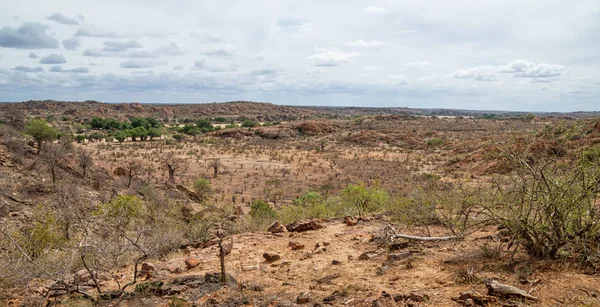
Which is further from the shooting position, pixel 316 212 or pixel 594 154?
pixel 316 212

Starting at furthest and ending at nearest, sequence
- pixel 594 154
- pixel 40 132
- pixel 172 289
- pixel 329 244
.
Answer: pixel 40 132 → pixel 594 154 → pixel 329 244 → pixel 172 289

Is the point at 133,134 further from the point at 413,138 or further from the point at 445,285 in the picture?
the point at 445,285

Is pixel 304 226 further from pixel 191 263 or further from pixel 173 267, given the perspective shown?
pixel 173 267

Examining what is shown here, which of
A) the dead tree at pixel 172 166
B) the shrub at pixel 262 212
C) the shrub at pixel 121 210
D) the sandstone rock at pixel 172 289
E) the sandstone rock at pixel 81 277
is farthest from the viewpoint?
the dead tree at pixel 172 166

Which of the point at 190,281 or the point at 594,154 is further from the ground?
the point at 594,154

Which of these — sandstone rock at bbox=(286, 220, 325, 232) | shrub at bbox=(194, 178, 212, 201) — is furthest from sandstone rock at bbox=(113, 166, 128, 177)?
sandstone rock at bbox=(286, 220, 325, 232)

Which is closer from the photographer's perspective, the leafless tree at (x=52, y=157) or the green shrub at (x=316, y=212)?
the green shrub at (x=316, y=212)

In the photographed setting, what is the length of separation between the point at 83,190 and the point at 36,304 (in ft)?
34.3

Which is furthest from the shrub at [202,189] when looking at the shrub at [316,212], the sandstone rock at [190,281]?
the sandstone rock at [190,281]

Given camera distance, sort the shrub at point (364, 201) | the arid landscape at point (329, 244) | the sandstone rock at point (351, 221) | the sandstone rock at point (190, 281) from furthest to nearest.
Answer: the shrub at point (364, 201)
the sandstone rock at point (351, 221)
the sandstone rock at point (190, 281)
the arid landscape at point (329, 244)

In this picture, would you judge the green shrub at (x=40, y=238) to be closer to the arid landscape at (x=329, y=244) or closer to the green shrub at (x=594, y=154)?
the arid landscape at (x=329, y=244)

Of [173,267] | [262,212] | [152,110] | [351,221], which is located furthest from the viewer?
[152,110]

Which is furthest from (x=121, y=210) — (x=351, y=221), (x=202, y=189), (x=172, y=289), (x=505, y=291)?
(x=505, y=291)

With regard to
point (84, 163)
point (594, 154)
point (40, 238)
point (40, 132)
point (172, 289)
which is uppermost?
point (594, 154)
